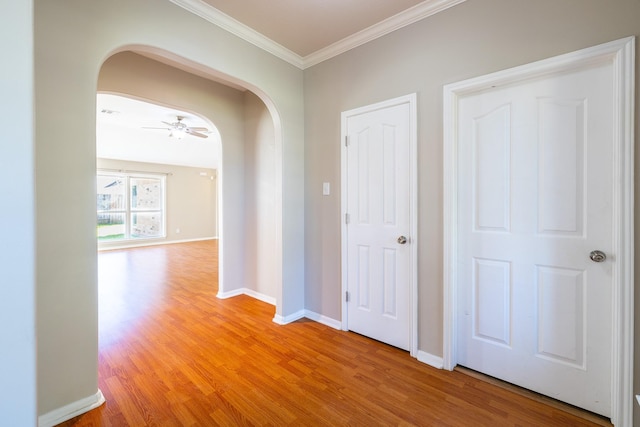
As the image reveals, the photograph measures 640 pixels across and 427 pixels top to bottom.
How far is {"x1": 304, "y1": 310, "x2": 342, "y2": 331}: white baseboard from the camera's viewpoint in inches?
107

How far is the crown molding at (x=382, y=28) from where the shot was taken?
6.62 feet

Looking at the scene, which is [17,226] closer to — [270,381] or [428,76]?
[270,381]

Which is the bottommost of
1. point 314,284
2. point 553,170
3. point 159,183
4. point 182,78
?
point 314,284

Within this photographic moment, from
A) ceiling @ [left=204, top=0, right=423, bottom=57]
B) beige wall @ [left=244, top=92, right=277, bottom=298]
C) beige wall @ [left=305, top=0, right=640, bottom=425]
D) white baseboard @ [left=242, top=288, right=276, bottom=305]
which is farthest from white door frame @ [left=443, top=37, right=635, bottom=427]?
white baseboard @ [left=242, top=288, right=276, bottom=305]

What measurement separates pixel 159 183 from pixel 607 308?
32.6 ft

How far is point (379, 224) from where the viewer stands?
7.87 feet

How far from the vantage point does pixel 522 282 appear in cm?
180

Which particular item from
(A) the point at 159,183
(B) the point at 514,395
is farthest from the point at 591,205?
(A) the point at 159,183

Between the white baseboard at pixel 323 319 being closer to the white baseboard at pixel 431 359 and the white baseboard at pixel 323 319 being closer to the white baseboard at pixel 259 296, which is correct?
the white baseboard at pixel 259 296

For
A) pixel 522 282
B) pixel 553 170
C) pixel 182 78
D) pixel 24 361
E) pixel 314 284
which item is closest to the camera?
pixel 24 361

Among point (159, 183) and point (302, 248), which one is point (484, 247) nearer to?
point (302, 248)

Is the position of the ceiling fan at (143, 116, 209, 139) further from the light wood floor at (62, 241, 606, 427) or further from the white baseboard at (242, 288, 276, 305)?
the light wood floor at (62, 241, 606, 427)

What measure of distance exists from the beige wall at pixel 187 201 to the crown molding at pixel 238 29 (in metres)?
7.23

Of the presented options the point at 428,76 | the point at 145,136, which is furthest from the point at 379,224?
the point at 145,136
